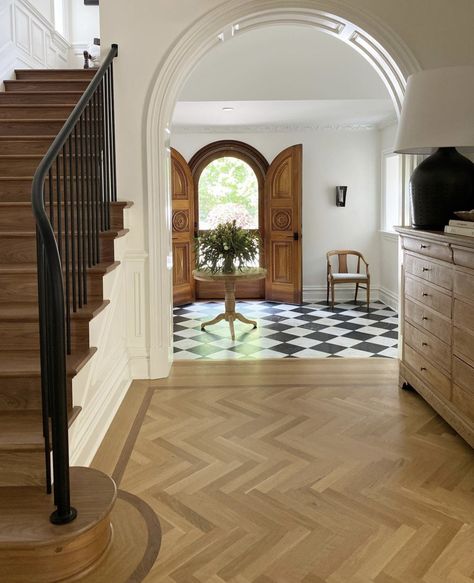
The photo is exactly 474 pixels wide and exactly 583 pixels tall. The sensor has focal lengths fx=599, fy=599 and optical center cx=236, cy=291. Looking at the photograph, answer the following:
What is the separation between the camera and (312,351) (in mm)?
6535

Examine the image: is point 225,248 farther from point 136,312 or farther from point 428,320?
point 428,320

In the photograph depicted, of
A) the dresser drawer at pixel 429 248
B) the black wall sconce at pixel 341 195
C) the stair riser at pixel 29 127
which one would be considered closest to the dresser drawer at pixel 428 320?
the dresser drawer at pixel 429 248

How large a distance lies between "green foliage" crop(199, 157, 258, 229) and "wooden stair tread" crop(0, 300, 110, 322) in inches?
272

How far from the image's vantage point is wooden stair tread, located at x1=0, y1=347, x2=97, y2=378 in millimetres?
2617

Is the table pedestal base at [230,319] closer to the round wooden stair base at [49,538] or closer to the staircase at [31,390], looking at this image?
the staircase at [31,390]

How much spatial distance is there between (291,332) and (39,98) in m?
3.98

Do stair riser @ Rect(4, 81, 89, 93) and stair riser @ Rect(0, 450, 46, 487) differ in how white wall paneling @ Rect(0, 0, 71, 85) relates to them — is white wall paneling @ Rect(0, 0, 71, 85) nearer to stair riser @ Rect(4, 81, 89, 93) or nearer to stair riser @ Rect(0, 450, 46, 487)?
stair riser @ Rect(4, 81, 89, 93)

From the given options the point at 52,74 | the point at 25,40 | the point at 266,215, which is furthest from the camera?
the point at 266,215

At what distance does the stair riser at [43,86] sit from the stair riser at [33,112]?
2.24ft

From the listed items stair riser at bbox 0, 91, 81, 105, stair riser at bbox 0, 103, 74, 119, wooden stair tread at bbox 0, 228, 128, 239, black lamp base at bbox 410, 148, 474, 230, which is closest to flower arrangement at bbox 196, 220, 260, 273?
stair riser at bbox 0, 91, 81, 105

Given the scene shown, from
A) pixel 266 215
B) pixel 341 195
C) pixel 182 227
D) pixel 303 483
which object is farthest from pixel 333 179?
pixel 303 483

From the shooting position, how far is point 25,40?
Result: 22.2ft

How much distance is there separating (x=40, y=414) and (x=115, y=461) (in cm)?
56

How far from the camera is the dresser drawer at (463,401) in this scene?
2979mm
